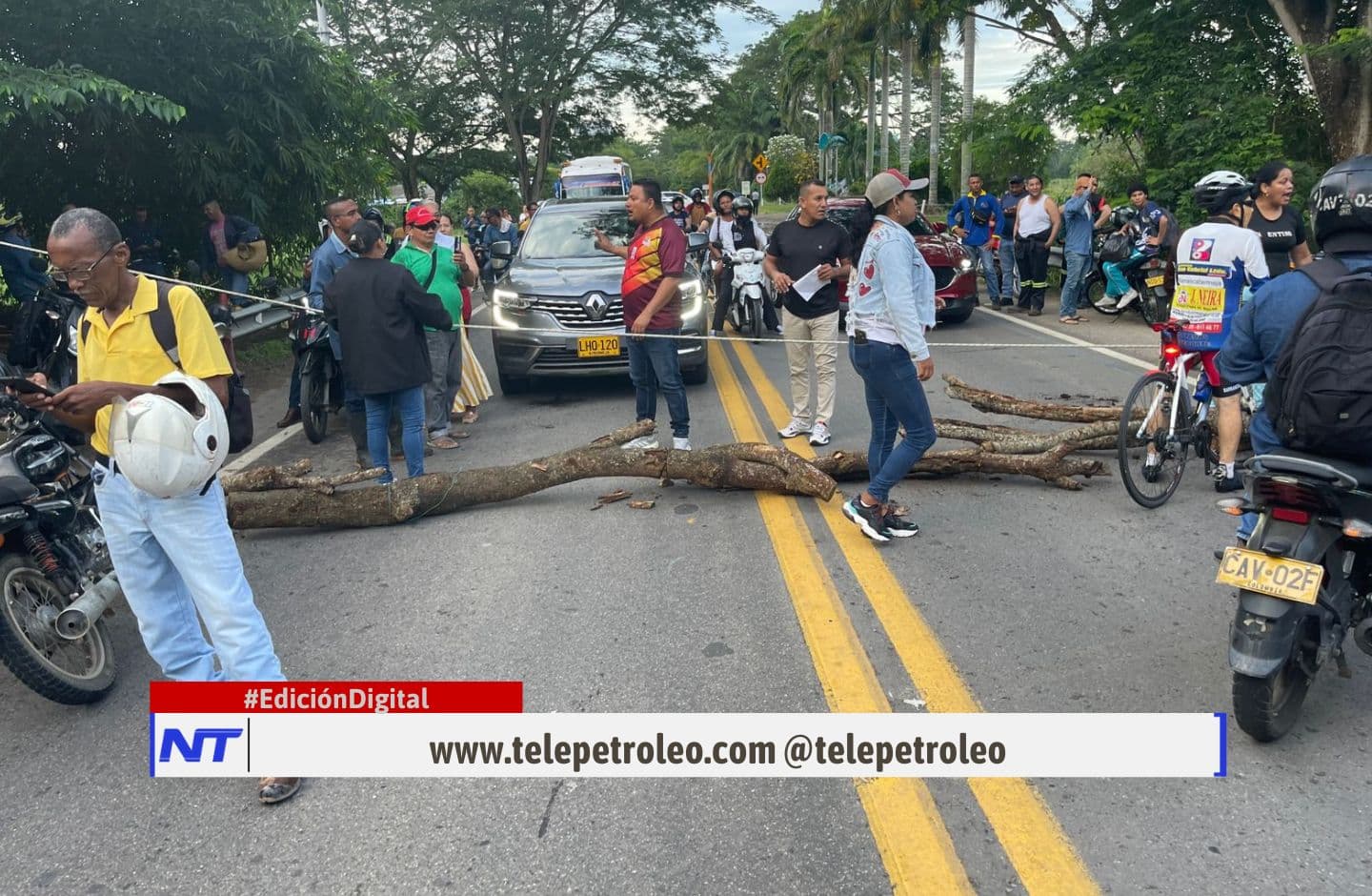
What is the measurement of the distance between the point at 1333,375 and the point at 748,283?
31.8ft

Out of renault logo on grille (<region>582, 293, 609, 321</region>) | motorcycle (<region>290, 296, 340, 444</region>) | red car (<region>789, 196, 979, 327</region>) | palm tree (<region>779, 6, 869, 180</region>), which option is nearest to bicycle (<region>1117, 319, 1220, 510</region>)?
renault logo on grille (<region>582, 293, 609, 321</region>)

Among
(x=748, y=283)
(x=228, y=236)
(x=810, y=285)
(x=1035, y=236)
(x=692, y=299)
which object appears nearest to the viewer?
(x=810, y=285)

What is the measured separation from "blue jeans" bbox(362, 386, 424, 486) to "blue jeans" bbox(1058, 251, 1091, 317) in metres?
9.98

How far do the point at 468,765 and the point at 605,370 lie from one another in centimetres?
627

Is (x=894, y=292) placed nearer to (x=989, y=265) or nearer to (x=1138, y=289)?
(x=1138, y=289)

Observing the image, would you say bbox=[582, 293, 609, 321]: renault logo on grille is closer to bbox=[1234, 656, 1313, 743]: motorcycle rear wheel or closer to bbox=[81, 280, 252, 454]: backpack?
bbox=[81, 280, 252, 454]: backpack

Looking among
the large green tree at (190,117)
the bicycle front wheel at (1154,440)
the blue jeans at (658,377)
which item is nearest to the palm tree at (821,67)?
the large green tree at (190,117)

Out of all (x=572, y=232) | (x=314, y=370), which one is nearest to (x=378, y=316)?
(x=314, y=370)

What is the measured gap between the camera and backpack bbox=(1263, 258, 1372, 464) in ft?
10.7

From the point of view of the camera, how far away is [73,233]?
10.8ft

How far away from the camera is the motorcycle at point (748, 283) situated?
12750mm

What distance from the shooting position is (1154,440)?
608 centimetres

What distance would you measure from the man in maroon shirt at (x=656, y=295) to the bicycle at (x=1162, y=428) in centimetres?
283

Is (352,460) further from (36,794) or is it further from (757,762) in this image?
(757,762)
